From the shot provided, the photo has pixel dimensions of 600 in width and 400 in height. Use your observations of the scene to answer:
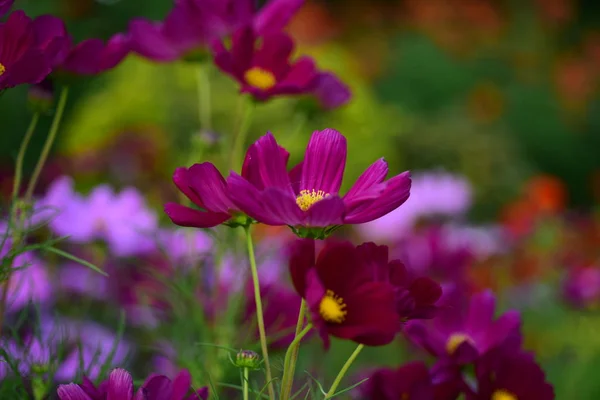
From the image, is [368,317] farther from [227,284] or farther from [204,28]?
[227,284]

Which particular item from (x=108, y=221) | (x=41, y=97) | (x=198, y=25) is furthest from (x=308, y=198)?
(x=108, y=221)

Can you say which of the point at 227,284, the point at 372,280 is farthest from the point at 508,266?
the point at 372,280

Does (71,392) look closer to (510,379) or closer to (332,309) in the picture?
(332,309)

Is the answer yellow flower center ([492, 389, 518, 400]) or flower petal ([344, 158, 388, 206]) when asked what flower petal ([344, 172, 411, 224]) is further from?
yellow flower center ([492, 389, 518, 400])

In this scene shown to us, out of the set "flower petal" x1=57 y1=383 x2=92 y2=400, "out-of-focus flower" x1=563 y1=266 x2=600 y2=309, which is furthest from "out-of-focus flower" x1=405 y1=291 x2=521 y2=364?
"out-of-focus flower" x1=563 y1=266 x2=600 y2=309

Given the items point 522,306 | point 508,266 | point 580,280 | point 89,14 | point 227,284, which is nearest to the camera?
point 227,284

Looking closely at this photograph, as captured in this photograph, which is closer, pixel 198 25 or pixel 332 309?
pixel 332 309

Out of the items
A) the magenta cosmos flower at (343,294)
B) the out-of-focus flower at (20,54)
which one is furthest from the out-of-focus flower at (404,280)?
the out-of-focus flower at (20,54)
